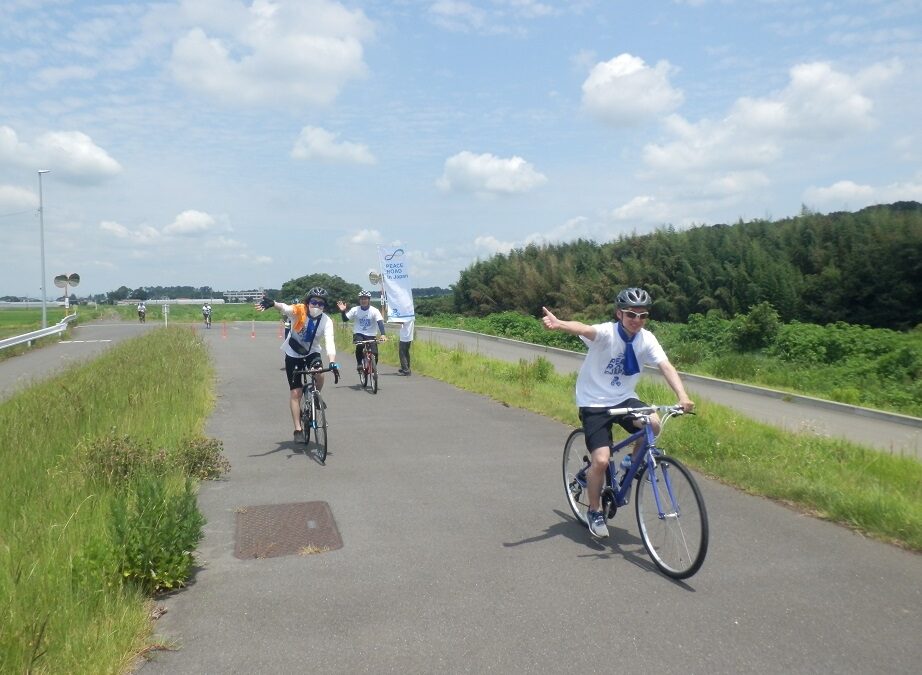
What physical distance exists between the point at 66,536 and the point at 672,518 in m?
3.97

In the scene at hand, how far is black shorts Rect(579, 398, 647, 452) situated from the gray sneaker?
51cm

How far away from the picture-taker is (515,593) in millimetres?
4652

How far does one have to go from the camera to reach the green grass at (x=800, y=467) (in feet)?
19.6

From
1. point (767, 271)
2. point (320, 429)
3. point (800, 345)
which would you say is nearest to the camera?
point (320, 429)

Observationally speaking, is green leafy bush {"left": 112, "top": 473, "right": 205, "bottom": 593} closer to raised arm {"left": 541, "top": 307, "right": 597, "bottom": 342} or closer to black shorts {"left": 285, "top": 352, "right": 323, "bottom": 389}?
raised arm {"left": 541, "top": 307, "right": 597, "bottom": 342}

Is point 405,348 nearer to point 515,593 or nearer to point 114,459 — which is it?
point 114,459

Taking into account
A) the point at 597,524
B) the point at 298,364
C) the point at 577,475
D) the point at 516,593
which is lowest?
the point at 516,593

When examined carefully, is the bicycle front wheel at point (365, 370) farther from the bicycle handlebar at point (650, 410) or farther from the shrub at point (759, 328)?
the shrub at point (759, 328)

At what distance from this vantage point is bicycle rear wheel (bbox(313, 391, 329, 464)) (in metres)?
8.46

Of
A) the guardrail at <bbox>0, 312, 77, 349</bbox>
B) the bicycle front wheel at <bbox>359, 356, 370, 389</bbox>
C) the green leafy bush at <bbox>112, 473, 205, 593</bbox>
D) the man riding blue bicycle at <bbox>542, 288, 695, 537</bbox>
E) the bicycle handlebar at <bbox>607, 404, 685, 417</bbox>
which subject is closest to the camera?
the green leafy bush at <bbox>112, 473, 205, 593</bbox>

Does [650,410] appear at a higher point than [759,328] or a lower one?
higher

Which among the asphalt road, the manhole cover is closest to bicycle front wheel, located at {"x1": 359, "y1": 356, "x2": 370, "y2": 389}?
the asphalt road

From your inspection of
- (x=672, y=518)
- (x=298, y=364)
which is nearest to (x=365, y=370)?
(x=298, y=364)

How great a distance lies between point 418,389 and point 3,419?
769 centimetres
